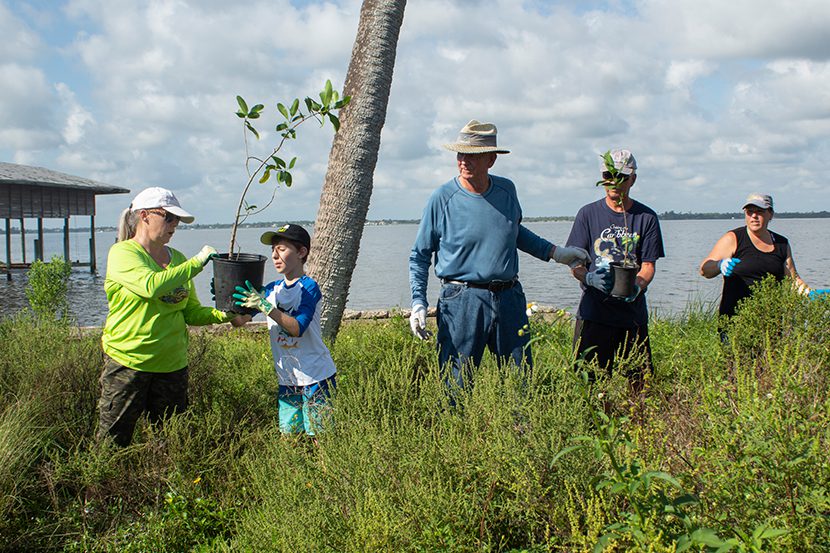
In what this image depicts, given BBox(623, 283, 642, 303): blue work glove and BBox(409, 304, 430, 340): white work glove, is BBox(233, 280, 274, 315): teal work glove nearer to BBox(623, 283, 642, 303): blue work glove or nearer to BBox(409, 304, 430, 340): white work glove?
BBox(409, 304, 430, 340): white work glove

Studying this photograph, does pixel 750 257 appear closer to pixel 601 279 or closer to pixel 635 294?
pixel 635 294

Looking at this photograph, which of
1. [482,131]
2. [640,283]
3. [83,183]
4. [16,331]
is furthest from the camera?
[83,183]

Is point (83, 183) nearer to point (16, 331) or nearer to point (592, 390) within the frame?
point (16, 331)

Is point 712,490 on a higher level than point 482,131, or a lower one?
lower

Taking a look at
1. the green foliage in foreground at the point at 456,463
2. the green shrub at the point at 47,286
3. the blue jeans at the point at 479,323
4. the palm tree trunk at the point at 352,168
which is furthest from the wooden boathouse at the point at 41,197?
the blue jeans at the point at 479,323

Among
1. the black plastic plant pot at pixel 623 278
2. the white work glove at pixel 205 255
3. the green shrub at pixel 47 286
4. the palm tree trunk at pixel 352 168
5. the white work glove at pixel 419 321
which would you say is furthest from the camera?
the green shrub at pixel 47 286

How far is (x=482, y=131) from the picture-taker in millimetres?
4531

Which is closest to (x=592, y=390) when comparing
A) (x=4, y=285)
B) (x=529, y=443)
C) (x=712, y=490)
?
(x=529, y=443)

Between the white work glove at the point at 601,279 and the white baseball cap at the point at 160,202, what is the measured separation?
2632 millimetres

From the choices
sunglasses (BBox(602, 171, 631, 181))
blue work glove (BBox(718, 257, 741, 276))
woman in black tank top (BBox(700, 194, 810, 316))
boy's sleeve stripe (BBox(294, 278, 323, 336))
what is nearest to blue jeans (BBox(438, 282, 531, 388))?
boy's sleeve stripe (BBox(294, 278, 323, 336))

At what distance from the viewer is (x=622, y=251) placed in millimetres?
4969

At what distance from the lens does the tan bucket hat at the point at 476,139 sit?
4.44 m

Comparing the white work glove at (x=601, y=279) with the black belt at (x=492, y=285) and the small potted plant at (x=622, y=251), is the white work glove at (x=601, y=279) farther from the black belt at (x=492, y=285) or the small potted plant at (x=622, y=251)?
the black belt at (x=492, y=285)

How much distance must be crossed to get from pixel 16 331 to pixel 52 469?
2.71 metres
